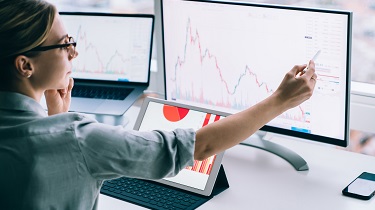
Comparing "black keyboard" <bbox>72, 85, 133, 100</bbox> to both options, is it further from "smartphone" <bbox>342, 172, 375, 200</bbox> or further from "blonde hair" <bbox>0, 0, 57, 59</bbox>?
"blonde hair" <bbox>0, 0, 57, 59</bbox>

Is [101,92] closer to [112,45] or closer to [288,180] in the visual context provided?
[112,45]

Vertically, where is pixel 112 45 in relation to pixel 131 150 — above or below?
above

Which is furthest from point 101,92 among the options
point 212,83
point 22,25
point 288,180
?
point 22,25

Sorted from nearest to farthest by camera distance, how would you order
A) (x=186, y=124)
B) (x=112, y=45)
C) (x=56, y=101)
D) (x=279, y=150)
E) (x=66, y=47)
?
(x=66, y=47), (x=56, y=101), (x=186, y=124), (x=279, y=150), (x=112, y=45)

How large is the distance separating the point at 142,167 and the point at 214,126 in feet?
0.60

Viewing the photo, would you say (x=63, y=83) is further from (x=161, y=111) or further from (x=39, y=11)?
(x=161, y=111)

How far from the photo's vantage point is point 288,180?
5.27 ft

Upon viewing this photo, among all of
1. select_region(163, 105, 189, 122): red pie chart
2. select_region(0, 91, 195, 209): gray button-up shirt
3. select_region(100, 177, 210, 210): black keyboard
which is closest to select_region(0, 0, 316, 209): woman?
select_region(0, 91, 195, 209): gray button-up shirt

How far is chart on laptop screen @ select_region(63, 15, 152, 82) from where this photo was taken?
6.84 ft

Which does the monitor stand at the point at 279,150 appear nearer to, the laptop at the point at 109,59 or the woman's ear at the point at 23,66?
the laptop at the point at 109,59

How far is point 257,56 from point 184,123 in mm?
308

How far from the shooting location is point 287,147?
1.84 meters

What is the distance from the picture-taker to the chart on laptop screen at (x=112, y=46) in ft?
6.84

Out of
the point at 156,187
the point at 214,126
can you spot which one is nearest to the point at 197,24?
the point at 156,187
